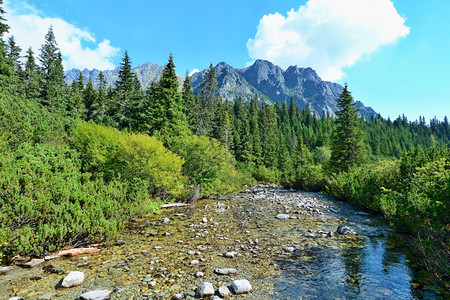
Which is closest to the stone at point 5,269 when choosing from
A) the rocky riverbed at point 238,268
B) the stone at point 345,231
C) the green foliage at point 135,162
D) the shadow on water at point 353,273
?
the rocky riverbed at point 238,268

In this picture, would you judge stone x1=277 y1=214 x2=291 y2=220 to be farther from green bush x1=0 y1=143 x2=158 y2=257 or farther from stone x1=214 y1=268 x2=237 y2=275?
green bush x1=0 y1=143 x2=158 y2=257

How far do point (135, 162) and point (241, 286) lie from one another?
1053cm

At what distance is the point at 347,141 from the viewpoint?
27.3m

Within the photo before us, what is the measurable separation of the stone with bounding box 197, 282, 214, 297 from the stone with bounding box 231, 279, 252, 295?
0.54 metres

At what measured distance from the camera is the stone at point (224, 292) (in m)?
4.99

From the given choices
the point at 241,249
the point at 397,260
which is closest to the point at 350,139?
the point at 397,260

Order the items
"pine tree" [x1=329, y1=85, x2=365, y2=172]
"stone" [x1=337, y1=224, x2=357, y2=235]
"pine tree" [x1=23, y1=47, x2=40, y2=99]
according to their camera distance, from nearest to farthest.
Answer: "stone" [x1=337, y1=224, x2=357, y2=235]
"pine tree" [x1=329, y1=85, x2=365, y2=172]
"pine tree" [x1=23, y1=47, x2=40, y2=99]

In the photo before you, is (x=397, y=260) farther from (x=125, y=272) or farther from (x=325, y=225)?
(x=125, y=272)

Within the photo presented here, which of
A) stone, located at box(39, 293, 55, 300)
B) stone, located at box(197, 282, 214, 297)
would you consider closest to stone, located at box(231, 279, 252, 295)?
stone, located at box(197, 282, 214, 297)

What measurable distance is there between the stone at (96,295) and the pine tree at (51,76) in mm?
40975

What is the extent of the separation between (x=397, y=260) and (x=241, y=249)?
197 inches

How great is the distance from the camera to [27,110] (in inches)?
587

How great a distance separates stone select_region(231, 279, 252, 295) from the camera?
16.8ft

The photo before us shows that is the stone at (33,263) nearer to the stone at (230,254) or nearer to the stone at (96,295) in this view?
the stone at (96,295)
